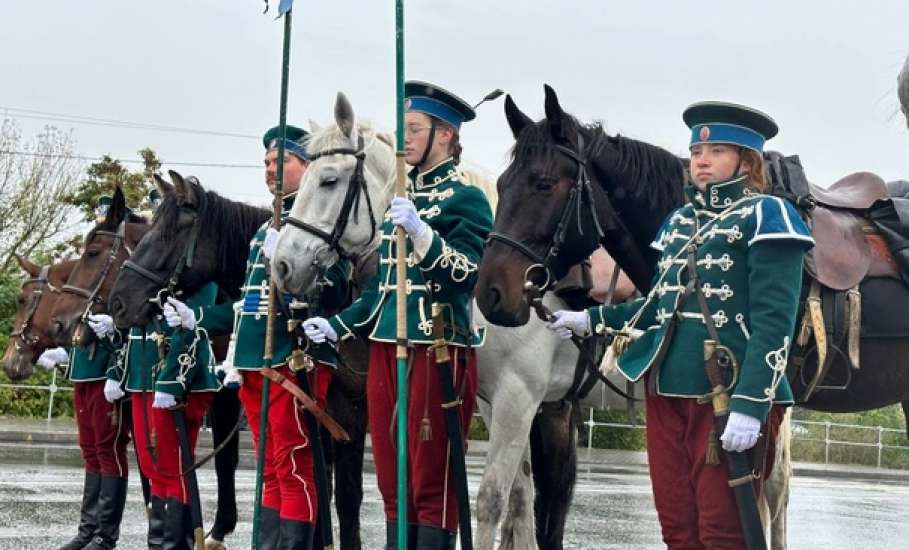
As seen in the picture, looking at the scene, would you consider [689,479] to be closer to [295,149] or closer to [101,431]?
[295,149]

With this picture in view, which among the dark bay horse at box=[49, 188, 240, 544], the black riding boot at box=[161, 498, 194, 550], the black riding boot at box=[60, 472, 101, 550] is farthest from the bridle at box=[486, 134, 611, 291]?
the black riding boot at box=[60, 472, 101, 550]

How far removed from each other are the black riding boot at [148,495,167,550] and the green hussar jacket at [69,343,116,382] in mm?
1164

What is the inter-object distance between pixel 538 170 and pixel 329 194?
1183 millimetres

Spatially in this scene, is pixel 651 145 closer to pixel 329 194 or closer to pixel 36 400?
pixel 329 194

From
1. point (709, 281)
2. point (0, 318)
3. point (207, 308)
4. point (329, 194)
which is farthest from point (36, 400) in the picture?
point (709, 281)

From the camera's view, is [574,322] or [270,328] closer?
[574,322]

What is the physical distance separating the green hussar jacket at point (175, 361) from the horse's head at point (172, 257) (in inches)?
7.9

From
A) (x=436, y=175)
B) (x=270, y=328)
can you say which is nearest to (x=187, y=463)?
(x=270, y=328)

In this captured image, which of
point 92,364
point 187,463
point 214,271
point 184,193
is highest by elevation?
point 184,193

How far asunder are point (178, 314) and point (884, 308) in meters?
3.73

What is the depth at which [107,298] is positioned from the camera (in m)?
8.73

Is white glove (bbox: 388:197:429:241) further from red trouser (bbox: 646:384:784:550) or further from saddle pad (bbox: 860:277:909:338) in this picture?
saddle pad (bbox: 860:277:909:338)

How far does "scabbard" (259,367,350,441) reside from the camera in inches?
244

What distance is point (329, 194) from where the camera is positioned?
6441 millimetres
